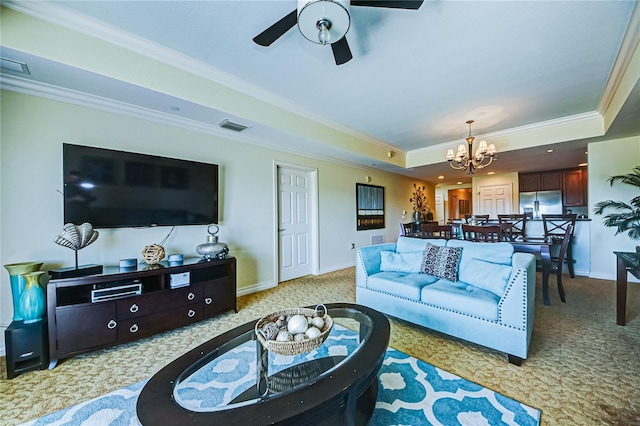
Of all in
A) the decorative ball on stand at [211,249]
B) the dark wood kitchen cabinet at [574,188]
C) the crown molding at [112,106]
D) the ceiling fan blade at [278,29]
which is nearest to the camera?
the ceiling fan blade at [278,29]

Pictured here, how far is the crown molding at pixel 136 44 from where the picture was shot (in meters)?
1.81

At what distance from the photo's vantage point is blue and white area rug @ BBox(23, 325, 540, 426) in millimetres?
1411

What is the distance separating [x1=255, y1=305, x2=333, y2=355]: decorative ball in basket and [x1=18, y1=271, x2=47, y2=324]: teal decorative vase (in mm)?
1916

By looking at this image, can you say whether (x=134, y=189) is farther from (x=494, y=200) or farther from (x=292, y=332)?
(x=494, y=200)

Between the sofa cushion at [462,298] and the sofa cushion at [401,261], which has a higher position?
the sofa cushion at [401,261]

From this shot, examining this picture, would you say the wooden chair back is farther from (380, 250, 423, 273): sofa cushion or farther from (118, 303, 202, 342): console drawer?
(118, 303, 202, 342): console drawer

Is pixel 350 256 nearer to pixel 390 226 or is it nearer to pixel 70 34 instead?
pixel 390 226

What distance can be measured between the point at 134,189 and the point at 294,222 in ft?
8.16

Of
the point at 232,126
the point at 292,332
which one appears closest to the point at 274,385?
the point at 292,332

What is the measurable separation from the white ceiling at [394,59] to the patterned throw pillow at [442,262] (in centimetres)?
188

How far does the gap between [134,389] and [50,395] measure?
526 mm

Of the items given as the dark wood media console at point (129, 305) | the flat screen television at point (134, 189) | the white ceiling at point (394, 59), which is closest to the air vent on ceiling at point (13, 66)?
the white ceiling at point (394, 59)

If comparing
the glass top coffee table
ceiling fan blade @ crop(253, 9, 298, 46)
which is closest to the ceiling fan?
ceiling fan blade @ crop(253, 9, 298, 46)

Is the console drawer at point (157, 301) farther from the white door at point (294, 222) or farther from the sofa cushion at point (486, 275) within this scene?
the sofa cushion at point (486, 275)
